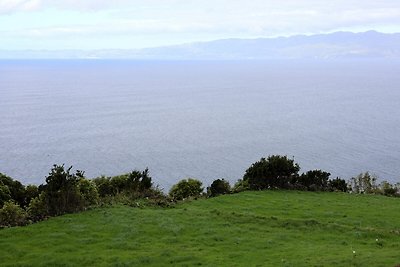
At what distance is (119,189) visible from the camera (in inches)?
1267

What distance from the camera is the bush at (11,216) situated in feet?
76.6

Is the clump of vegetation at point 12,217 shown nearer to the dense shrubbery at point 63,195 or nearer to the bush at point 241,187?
the dense shrubbery at point 63,195

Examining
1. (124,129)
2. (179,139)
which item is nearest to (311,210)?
(179,139)

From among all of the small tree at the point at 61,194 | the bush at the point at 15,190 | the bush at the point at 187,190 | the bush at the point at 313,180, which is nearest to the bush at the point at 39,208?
the small tree at the point at 61,194

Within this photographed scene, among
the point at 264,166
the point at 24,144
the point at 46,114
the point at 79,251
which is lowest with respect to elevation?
the point at 79,251

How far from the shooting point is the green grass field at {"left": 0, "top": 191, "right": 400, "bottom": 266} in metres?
17.9

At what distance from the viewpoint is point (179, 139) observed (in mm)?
105875

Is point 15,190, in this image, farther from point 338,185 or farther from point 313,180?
point 338,185

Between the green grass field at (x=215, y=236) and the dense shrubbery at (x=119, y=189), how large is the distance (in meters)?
1.34

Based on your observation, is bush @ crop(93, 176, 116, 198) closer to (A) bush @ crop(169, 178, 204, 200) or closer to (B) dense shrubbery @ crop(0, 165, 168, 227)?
(B) dense shrubbery @ crop(0, 165, 168, 227)

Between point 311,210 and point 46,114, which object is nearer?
point 311,210

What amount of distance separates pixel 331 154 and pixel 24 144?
62936 millimetres

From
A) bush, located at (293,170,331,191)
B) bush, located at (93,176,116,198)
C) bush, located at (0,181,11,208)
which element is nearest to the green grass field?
bush, located at (0,181,11,208)

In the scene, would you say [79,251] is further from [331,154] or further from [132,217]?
[331,154]
